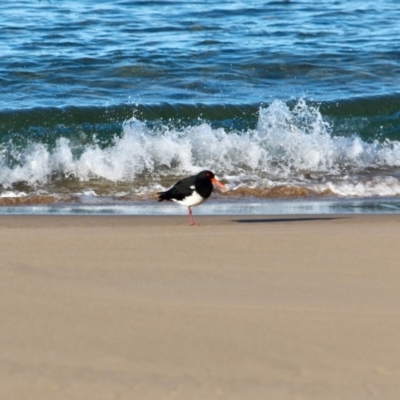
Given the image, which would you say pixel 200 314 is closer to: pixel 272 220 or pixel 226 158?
pixel 272 220

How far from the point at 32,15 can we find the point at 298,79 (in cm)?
582

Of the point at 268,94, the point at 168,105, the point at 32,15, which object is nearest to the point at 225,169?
the point at 168,105

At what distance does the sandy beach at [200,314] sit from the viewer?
13.1 feet

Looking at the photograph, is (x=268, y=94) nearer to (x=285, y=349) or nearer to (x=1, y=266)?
(x=1, y=266)

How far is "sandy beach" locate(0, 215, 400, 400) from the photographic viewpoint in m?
4.00

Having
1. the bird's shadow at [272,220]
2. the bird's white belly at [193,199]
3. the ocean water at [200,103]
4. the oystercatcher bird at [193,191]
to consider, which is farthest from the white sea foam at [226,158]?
the bird's white belly at [193,199]

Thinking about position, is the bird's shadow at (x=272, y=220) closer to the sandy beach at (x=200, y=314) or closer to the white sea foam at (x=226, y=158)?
the sandy beach at (x=200, y=314)

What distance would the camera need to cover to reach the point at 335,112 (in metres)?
12.4

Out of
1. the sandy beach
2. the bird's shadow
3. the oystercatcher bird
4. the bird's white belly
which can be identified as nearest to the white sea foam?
the bird's shadow

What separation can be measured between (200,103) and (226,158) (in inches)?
86.4

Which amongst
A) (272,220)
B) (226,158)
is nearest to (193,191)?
(272,220)

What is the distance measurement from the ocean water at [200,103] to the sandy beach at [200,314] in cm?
227

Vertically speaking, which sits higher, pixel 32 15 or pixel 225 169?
pixel 32 15

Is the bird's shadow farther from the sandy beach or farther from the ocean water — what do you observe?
the ocean water
